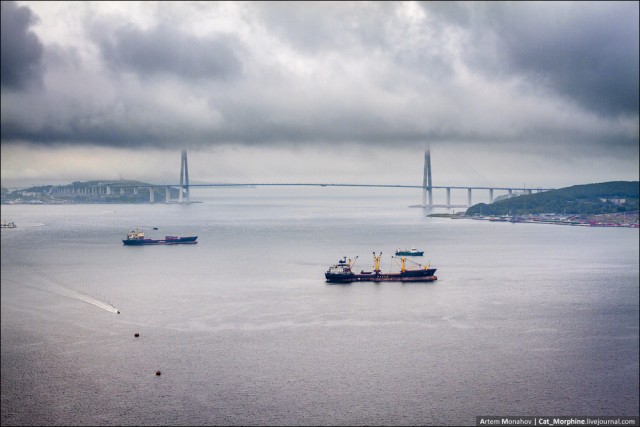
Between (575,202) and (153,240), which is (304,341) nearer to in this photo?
(153,240)

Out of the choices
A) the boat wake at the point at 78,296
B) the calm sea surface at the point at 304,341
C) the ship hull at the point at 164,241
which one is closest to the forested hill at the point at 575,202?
the calm sea surface at the point at 304,341

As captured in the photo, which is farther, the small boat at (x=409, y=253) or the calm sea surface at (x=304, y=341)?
the small boat at (x=409, y=253)

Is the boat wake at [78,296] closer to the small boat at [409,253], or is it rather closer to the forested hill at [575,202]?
the small boat at [409,253]

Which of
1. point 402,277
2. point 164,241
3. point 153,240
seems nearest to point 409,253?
point 402,277

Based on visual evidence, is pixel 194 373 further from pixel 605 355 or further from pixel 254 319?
pixel 605 355

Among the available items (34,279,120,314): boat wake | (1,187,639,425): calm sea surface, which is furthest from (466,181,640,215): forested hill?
(34,279,120,314): boat wake
